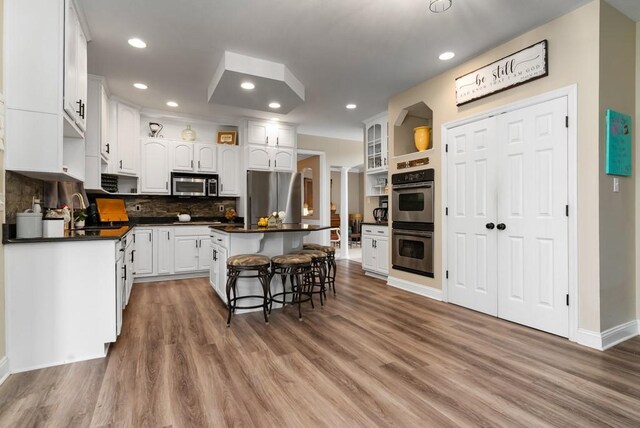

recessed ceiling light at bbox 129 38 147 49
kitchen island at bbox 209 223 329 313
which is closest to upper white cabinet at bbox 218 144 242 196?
kitchen island at bbox 209 223 329 313

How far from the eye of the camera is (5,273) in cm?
211

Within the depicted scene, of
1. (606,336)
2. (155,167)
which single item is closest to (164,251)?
(155,167)

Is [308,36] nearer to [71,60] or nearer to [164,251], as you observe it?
[71,60]

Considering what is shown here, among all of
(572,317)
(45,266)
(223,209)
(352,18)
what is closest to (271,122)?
(223,209)

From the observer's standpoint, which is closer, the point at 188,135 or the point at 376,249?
the point at 376,249

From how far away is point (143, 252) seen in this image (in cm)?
486

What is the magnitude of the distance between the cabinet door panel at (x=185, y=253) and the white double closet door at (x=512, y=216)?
386cm

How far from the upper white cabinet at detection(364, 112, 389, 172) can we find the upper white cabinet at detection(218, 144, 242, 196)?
7.83 ft

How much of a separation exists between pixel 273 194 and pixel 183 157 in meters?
1.64

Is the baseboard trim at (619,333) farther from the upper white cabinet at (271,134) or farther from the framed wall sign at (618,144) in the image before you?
the upper white cabinet at (271,134)

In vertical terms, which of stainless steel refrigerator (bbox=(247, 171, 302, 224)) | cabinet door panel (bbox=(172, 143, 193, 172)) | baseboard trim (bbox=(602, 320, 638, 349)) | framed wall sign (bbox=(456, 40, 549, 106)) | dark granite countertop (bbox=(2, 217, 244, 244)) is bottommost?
baseboard trim (bbox=(602, 320, 638, 349))

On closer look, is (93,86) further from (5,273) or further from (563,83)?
(563,83)

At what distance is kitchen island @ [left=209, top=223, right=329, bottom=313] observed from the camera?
344 cm

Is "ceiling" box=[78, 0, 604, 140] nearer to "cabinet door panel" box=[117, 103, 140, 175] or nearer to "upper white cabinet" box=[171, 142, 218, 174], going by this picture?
"cabinet door panel" box=[117, 103, 140, 175]
